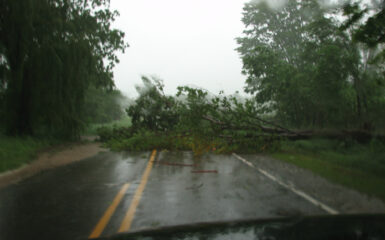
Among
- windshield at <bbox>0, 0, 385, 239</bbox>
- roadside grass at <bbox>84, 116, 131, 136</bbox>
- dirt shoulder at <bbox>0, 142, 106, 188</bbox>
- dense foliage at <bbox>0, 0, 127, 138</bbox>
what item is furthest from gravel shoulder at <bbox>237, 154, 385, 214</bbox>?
roadside grass at <bbox>84, 116, 131, 136</bbox>

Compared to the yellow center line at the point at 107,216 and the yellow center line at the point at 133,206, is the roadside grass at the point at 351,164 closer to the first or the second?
the yellow center line at the point at 133,206

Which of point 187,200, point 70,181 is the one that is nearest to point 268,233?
point 187,200

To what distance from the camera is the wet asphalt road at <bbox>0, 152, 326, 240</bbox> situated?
4.63m

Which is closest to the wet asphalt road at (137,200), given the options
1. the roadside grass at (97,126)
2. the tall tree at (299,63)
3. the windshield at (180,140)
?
the windshield at (180,140)

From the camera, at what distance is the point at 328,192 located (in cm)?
660

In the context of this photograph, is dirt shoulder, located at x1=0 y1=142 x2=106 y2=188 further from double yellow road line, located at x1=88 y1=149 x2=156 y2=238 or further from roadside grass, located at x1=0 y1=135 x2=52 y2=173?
double yellow road line, located at x1=88 y1=149 x2=156 y2=238

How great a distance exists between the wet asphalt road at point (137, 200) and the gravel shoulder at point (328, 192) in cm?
53

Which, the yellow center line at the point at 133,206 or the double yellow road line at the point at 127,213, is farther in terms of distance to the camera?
the yellow center line at the point at 133,206

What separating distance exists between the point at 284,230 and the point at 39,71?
638 inches

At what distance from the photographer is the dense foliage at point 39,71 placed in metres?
15.6

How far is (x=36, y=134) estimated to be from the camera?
675 inches

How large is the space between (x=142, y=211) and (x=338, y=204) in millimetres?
3626

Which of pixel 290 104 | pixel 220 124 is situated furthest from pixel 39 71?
pixel 290 104

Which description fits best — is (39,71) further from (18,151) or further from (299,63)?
(299,63)
